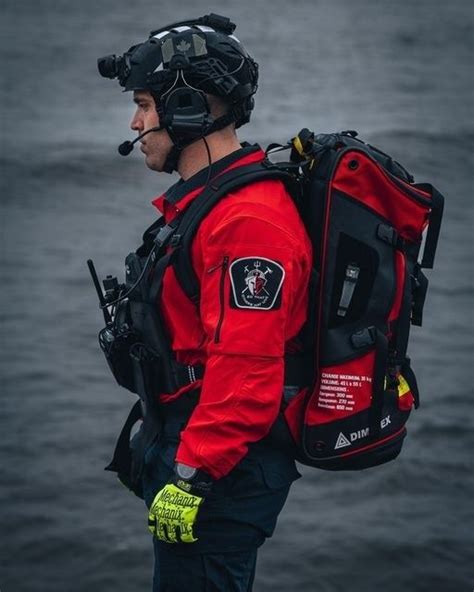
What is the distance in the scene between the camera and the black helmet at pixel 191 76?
3725mm

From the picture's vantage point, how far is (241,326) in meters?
3.41

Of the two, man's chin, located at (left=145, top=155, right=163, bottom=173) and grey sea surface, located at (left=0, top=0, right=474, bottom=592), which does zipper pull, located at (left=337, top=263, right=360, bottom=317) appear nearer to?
man's chin, located at (left=145, top=155, right=163, bottom=173)

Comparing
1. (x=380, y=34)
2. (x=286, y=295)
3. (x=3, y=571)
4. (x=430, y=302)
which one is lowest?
(x=3, y=571)

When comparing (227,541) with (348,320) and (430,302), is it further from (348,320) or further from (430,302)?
(430,302)

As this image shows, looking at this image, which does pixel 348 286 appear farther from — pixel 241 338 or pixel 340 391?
pixel 241 338

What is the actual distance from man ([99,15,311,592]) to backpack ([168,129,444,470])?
1.9 inches

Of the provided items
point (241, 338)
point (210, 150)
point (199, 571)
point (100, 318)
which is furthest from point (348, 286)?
point (100, 318)

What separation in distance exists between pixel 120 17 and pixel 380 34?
4.83 m

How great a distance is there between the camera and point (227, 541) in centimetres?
366

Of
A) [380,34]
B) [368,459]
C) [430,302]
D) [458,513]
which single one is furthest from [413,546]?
[380,34]

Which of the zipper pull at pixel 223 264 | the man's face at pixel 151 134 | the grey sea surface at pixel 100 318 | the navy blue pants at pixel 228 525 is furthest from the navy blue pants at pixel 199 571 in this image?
the grey sea surface at pixel 100 318

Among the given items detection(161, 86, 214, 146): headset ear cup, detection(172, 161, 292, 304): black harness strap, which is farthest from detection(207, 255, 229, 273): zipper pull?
detection(161, 86, 214, 146): headset ear cup

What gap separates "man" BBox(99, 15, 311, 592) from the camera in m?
3.42

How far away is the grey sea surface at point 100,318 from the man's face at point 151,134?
281 centimetres
